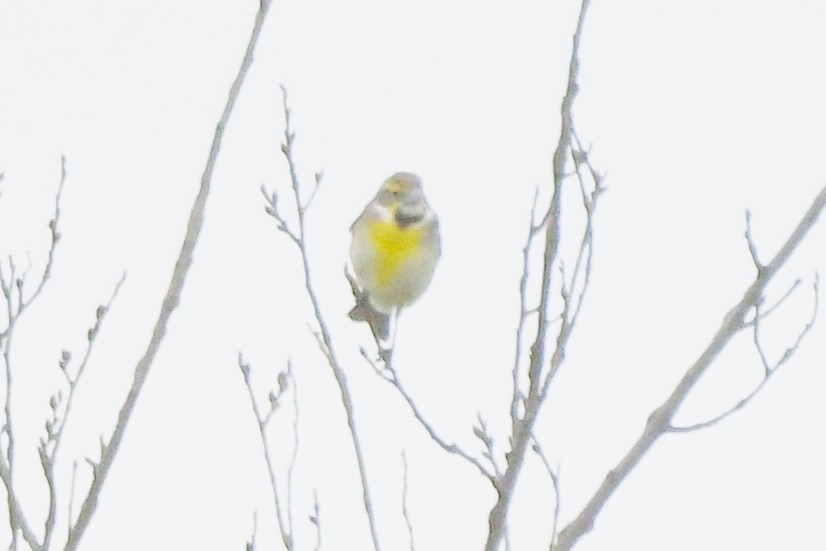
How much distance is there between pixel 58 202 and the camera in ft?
10.5

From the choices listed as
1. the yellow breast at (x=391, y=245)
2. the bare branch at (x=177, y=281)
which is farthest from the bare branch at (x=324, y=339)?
the yellow breast at (x=391, y=245)

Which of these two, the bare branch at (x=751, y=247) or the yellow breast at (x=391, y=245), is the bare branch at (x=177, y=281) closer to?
the bare branch at (x=751, y=247)

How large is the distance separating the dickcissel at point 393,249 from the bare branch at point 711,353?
3.50 m

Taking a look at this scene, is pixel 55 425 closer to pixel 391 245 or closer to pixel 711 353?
pixel 711 353

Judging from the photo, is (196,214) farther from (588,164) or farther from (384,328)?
(384,328)

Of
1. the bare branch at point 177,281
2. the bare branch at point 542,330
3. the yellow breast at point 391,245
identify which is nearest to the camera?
the bare branch at point 542,330

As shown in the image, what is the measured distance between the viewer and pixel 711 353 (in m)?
2.36

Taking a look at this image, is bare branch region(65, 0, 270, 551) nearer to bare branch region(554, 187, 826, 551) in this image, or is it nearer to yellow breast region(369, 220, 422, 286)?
bare branch region(554, 187, 826, 551)

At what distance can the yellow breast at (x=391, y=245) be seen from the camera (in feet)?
19.6

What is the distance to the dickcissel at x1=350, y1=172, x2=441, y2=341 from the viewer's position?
5.98 m

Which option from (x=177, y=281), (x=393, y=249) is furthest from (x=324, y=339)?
(x=393, y=249)

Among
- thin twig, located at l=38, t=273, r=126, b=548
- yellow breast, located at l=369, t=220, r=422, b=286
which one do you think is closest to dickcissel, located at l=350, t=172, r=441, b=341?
yellow breast, located at l=369, t=220, r=422, b=286

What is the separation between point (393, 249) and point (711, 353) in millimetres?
3690

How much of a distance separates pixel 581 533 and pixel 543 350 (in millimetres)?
333
